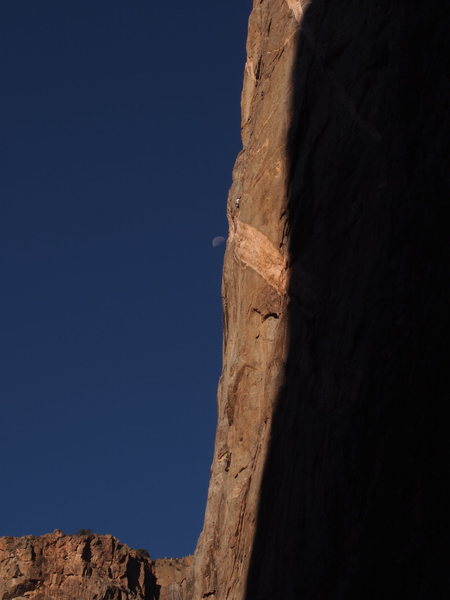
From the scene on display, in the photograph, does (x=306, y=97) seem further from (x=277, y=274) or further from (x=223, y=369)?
(x=223, y=369)

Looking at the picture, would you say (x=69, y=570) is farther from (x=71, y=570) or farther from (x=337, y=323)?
(x=337, y=323)

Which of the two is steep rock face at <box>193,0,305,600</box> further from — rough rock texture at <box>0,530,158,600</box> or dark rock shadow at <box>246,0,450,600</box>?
rough rock texture at <box>0,530,158,600</box>

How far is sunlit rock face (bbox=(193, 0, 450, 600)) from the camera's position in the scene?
583 inches

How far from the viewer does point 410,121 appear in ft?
54.0

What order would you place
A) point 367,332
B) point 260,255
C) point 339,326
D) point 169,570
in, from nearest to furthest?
point 367,332 → point 339,326 → point 260,255 → point 169,570

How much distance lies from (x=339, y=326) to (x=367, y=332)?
771 millimetres

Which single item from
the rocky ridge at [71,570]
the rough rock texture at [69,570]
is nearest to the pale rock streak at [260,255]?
the rocky ridge at [71,570]

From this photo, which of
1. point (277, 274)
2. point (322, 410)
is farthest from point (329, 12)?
point (322, 410)

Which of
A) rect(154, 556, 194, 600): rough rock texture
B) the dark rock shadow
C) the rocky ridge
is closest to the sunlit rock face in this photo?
the dark rock shadow

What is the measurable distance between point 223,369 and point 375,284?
21.8ft

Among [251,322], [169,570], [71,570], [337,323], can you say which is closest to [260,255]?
[251,322]

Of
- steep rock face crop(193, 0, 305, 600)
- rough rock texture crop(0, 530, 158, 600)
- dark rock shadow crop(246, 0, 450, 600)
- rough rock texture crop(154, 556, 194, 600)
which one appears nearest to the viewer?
dark rock shadow crop(246, 0, 450, 600)

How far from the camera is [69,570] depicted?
228 ft

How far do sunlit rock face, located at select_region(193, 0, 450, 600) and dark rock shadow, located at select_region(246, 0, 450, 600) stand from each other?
0.02 meters
